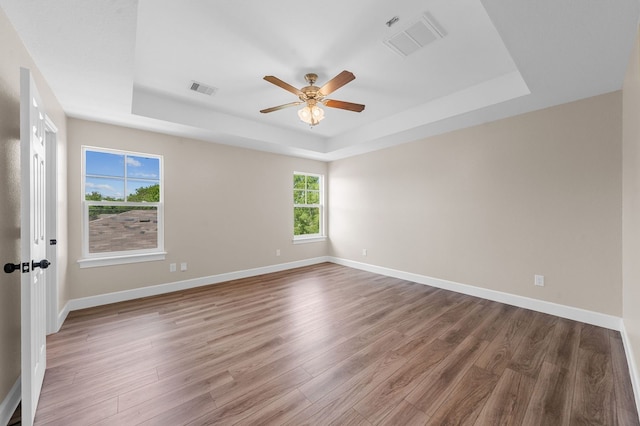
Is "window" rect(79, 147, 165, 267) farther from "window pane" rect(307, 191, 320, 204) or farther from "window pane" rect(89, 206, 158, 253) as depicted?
"window pane" rect(307, 191, 320, 204)

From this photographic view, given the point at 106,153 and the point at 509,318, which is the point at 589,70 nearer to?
the point at 509,318

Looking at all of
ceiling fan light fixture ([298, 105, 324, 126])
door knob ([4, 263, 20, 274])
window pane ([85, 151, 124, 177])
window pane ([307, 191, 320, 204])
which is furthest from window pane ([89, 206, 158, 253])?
window pane ([307, 191, 320, 204])

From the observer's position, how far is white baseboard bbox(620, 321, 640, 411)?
161cm

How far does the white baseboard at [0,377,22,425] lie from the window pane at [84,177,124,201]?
7.84 feet

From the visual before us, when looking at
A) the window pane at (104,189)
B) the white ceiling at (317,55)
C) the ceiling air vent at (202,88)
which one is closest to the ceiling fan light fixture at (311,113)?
the white ceiling at (317,55)

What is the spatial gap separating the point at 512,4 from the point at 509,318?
3.02m

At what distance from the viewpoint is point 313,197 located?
5961 mm

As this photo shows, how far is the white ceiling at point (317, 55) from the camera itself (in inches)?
65.6

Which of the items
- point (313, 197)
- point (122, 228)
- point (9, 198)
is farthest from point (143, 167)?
point (313, 197)

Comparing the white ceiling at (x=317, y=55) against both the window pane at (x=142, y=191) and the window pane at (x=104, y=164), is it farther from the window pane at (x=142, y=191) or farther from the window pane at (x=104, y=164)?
the window pane at (x=142, y=191)

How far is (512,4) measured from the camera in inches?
61.0

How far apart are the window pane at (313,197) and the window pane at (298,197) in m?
0.15

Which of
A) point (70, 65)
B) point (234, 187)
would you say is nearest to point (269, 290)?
point (234, 187)

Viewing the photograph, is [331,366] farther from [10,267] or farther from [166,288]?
[166,288]
